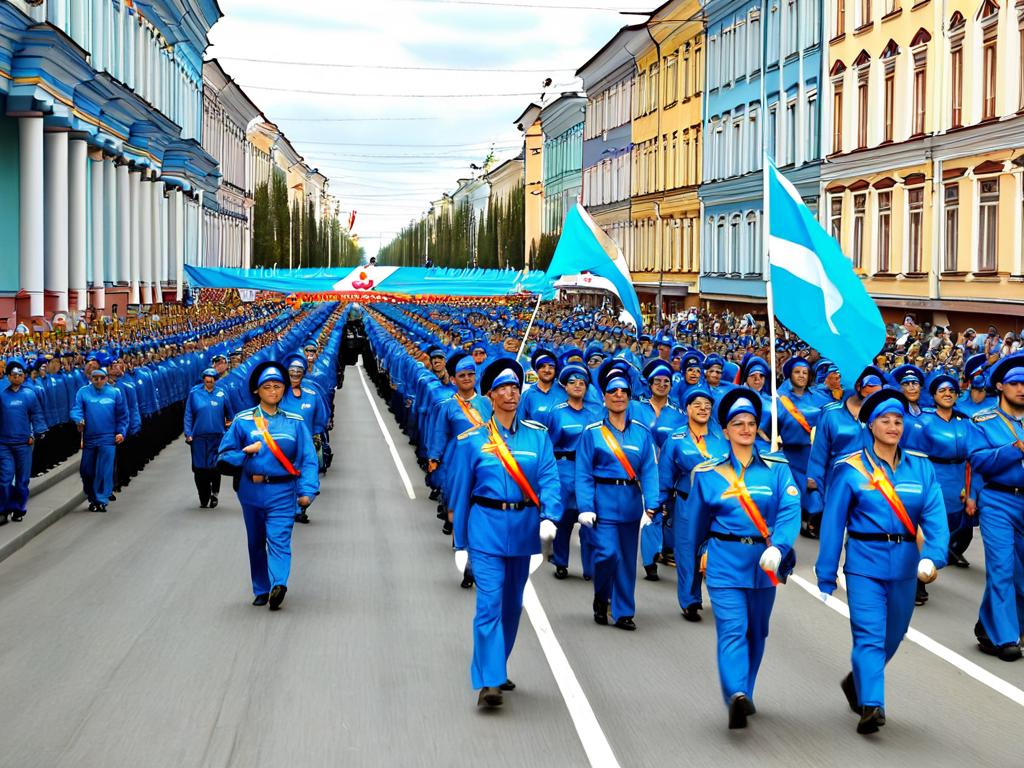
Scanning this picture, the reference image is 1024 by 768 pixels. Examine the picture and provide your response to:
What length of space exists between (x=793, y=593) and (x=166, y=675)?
5.35 m

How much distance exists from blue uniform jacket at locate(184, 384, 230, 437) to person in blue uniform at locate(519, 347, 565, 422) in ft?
17.3

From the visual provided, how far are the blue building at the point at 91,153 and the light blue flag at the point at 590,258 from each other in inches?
598

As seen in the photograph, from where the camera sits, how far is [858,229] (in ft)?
128

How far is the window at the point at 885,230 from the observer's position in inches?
1446

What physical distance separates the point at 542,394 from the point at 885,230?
976 inches

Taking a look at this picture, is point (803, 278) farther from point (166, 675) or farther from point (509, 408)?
point (166, 675)

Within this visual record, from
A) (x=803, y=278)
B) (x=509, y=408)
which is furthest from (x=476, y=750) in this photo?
(x=803, y=278)

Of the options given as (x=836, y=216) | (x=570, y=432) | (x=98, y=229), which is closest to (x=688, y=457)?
(x=570, y=432)

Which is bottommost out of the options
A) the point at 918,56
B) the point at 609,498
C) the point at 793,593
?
the point at 793,593

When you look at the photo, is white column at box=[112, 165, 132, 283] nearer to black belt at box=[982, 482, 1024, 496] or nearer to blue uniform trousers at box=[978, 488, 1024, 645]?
black belt at box=[982, 482, 1024, 496]

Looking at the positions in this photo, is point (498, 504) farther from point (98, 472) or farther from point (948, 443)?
point (98, 472)

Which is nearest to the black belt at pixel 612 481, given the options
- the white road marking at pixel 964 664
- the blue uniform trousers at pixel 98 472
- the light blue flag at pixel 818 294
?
the light blue flag at pixel 818 294

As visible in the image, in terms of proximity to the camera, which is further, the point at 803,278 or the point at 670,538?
the point at 670,538

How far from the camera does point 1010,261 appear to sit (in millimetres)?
29469
